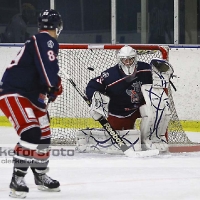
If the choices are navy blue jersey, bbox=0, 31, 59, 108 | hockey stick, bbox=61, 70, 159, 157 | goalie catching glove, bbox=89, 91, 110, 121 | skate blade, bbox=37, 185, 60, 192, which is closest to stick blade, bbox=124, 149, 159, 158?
hockey stick, bbox=61, 70, 159, 157

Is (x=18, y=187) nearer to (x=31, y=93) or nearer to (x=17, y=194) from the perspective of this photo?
(x=17, y=194)

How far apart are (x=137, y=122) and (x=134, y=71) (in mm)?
584

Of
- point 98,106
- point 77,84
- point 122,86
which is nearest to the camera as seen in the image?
point 98,106

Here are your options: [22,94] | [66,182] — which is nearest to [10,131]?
[66,182]

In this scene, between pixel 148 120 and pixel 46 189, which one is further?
pixel 148 120

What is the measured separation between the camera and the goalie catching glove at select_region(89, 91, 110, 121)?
5.52 metres

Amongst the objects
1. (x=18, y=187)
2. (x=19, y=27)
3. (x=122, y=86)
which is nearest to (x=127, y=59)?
(x=122, y=86)

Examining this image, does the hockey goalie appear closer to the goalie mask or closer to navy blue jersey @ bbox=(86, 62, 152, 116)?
navy blue jersey @ bbox=(86, 62, 152, 116)

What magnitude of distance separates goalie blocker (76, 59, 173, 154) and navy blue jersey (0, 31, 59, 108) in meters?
1.53

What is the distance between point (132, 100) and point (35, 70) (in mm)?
1779

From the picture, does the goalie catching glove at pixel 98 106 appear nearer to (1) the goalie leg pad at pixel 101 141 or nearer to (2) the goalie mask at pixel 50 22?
(1) the goalie leg pad at pixel 101 141

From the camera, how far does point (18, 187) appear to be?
3928 millimetres

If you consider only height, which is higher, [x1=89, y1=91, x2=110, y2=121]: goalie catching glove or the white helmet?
the white helmet

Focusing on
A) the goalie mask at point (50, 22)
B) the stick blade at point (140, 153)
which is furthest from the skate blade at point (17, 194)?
the stick blade at point (140, 153)
